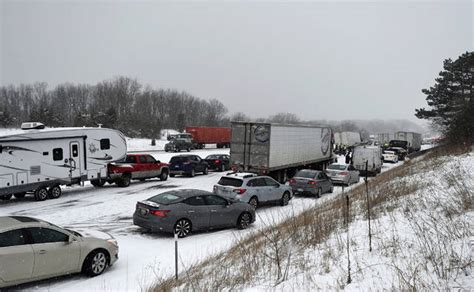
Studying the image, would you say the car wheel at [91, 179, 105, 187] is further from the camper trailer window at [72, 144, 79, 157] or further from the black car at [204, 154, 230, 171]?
the black car at [204, 154, 230, 171]

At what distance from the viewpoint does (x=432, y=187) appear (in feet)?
44.7

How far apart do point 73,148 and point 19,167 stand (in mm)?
2805

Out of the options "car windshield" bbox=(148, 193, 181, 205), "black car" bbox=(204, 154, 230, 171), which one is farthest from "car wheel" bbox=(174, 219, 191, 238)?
"black car" bbox=(204, 154, 230, 171)

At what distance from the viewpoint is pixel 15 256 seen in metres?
7.42

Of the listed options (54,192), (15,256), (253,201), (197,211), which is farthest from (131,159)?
(15,256)

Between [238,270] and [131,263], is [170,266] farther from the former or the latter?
[238,270]

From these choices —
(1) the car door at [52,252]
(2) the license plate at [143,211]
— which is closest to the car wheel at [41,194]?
(2) the license plate at [143,211]

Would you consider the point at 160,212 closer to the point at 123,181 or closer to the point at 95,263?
the point at 95,263

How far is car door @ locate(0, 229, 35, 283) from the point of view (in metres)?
7.29

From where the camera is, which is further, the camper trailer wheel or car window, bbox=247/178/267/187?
the camper trailer wheel

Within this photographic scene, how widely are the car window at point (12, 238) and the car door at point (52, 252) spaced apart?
18 centimetres

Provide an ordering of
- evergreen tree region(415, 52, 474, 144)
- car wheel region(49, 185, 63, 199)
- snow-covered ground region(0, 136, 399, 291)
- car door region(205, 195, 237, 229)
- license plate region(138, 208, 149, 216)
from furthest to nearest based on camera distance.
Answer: evergreen tree region(415, 52, 474, 144) < car wheel region(49, 185, 63, 199) < car door region(205, 195, 237, 229) < license plate region(138, 208, 149, 216) < snow-covered ground region(0, 136, 399, 291)

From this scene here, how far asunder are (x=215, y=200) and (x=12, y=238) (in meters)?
6.54

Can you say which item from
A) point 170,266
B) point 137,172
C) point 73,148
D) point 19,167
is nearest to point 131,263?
point 170,266
